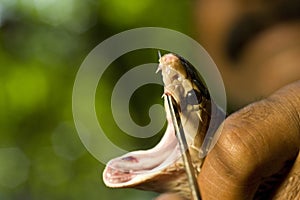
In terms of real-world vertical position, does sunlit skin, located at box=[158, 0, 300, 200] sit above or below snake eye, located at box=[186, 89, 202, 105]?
below

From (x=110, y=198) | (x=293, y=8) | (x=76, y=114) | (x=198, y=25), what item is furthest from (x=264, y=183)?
(x=110, y=198)

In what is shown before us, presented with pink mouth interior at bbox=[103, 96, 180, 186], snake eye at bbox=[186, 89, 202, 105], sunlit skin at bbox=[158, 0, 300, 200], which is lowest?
sunlit skin at bbox=[158, 0, 300, 200]

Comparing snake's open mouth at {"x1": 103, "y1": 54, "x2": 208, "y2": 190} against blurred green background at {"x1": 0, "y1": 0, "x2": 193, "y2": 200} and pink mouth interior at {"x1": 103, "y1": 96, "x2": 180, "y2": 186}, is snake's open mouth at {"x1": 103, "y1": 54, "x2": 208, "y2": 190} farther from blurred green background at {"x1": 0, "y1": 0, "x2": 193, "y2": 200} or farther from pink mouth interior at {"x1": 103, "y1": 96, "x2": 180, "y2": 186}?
blurred green background at {"x1": 0, "y1": 0, "x2": 193, "y2": 200}

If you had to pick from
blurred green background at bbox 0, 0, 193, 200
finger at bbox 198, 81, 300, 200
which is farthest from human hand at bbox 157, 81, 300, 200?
blurred green background at bbox 0, 0, 193, 200

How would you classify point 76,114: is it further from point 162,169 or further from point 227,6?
point 162,169

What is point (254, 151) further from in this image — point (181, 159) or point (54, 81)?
point (54, 81)

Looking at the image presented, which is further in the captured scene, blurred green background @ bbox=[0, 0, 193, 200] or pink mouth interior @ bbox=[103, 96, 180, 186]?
blurred green background @ bbox=[0, 0, 193, 200]

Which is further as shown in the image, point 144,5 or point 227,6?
point 144,5

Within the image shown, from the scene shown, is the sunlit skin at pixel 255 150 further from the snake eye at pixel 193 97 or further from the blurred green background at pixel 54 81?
the blurred green background at pixel 54 81
